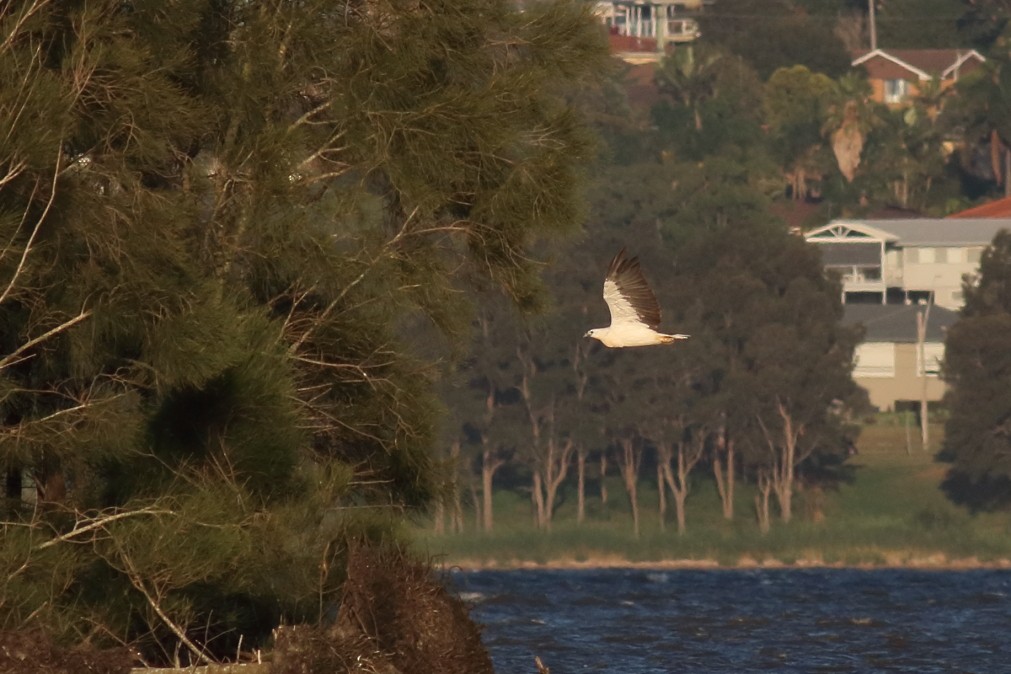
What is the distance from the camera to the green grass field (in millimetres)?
75875

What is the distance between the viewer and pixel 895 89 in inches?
5212

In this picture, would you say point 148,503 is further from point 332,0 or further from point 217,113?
point 332,0

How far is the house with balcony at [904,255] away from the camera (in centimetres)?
9744

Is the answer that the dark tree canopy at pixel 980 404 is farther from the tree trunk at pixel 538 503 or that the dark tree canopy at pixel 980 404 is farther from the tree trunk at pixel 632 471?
the tree trunk at pixel 538 503

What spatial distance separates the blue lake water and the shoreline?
0.70m

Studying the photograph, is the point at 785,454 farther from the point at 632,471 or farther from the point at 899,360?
the point at 899,360

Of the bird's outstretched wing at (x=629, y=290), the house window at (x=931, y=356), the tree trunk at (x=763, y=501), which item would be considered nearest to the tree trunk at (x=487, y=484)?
the tree trunk at (x=763, y=501)

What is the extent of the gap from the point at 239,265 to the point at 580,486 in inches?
2399

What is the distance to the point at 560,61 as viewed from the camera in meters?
18.9

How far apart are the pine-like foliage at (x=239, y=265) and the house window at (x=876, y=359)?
2812 inches

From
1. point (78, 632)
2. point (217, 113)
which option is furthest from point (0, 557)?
point (217, 113)

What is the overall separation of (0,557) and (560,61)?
6598 mm

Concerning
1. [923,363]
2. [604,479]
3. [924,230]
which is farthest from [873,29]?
[604,479]

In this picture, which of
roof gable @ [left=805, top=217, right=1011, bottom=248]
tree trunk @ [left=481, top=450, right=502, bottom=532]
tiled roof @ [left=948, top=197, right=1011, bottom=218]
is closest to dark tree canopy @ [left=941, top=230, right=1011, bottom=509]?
tree trunk @ [left=481, top=450, right=502, bottom=532]
